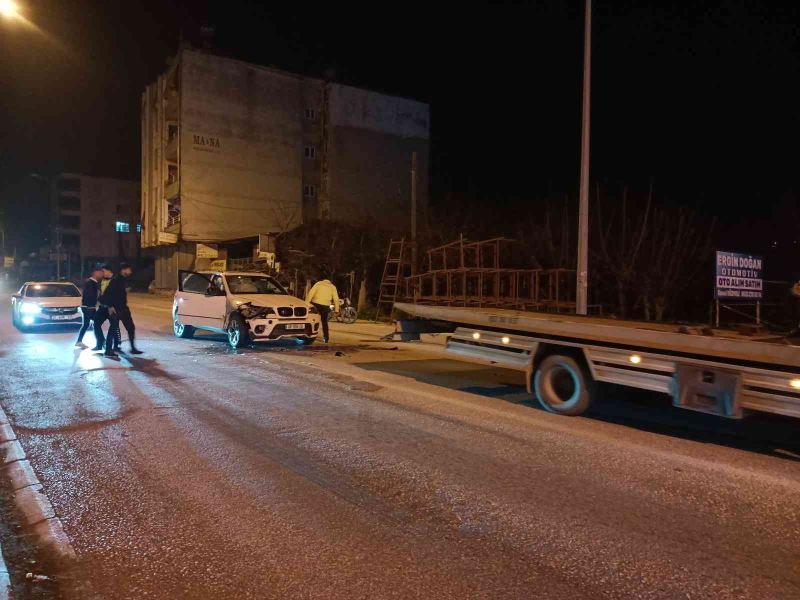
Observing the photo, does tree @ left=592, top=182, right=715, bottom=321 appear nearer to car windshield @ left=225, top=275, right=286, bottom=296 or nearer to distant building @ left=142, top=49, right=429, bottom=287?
car windshield @ left=225, top=275, right=286, bottom=296

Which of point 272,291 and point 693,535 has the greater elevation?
point 272,291

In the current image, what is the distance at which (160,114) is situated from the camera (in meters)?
50.1

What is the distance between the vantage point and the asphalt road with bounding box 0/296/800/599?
11.7ft

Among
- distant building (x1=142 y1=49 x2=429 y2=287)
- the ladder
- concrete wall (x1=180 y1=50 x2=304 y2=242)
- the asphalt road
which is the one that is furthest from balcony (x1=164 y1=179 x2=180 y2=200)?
the asphalt road

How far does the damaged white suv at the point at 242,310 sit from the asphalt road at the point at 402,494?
14.8ft

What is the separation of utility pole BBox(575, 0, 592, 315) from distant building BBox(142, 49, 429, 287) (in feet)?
101

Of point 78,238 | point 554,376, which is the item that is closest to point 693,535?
point 554,376

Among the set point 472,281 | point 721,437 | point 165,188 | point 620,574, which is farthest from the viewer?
point 165,188

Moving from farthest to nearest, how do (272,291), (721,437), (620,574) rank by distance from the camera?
(272,291) → (721,437) → (620,574)

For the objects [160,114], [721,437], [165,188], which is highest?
[160,114]

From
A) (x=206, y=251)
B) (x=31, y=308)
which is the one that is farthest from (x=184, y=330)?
(x=206, y=251)

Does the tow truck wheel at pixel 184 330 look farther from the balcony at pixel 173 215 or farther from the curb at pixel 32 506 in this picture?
the balcony at pixel 173 215

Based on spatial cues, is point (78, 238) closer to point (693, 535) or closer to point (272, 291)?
point (272, 291)

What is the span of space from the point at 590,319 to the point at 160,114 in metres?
48.9
